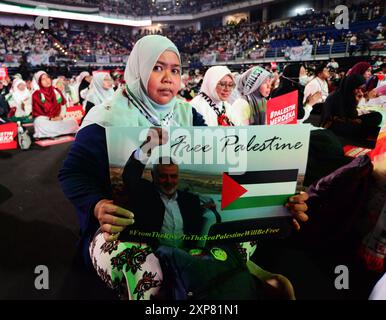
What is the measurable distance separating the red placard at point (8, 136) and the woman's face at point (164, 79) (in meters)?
4.40

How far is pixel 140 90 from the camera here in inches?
45.4

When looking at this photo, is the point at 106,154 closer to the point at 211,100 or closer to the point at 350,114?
the point at 211,100

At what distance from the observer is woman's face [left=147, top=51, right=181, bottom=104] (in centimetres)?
112

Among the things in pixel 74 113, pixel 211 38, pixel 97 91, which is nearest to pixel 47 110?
pixel 74 113

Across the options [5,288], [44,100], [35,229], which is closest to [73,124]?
[44,100]

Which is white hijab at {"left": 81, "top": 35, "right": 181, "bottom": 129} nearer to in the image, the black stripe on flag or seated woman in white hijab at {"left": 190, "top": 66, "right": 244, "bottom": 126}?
the black stripe on flag

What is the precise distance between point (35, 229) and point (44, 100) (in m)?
3.80

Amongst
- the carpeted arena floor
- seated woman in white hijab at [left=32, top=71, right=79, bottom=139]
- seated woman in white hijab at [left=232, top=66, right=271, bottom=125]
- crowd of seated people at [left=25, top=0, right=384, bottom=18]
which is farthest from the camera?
crowd of seated people at [left=25, top=0, right=384, bottom=18]

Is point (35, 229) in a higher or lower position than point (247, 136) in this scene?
lower

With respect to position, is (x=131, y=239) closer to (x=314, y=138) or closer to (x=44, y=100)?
(x=314, y=138)

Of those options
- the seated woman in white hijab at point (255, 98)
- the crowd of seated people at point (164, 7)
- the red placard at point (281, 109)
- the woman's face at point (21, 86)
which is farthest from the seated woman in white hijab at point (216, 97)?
the crowd of seated people at point (164, 7)

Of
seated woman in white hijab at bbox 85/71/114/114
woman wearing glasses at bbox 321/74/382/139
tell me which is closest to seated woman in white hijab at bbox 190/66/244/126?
woman wearing glasses at bbox 321/74/382/139

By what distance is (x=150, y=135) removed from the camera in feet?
2.53

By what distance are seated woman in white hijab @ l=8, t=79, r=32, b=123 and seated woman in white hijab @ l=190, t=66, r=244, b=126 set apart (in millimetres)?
5586
